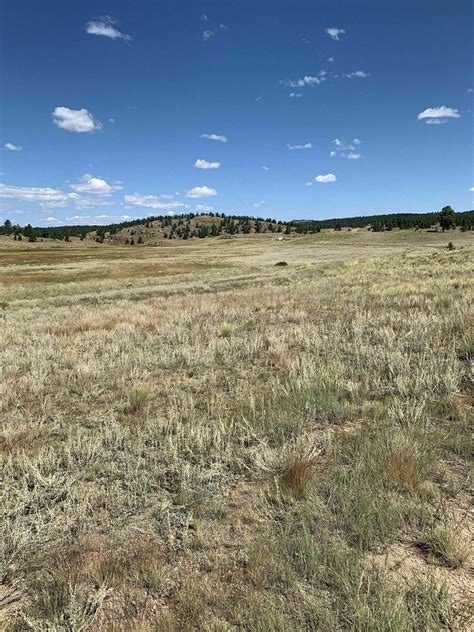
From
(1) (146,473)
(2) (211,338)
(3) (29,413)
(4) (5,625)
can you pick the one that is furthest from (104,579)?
(2) (211,338)

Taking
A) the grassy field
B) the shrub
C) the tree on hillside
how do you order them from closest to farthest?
the grassy field, the shrub, the tree on hillside

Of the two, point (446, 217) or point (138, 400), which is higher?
point (446, 217)

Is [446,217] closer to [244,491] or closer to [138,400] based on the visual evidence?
Answer: [138,400]

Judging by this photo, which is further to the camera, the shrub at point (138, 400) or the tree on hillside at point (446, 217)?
the tree on hillside at point (446, 217)

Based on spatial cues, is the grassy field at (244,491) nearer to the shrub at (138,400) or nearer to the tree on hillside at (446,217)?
the shrub at (138,400)

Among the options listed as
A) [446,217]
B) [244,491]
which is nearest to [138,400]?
[244,491]

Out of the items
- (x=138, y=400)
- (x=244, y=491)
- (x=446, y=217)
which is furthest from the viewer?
(x=446, y=217)

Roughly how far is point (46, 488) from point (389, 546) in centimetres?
347

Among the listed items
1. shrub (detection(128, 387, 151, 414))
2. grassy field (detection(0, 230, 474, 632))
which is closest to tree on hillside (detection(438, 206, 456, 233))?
grassy field (detection(0, 230, 474, 632))

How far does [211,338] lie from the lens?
11.4 meters

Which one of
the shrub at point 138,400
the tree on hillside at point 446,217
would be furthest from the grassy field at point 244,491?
the tree on hillside at point 446,217

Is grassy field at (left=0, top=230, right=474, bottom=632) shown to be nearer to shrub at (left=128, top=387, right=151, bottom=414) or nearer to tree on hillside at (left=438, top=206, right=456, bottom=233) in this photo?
shrub at (left=128, top=387, right=151, bottom=414)

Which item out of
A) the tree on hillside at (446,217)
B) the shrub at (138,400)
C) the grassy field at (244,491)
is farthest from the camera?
the tree on hillside at (446,217)

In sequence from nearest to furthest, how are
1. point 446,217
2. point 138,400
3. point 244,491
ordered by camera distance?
1. point 244,491
2. point 138,400
3. point 446,217
